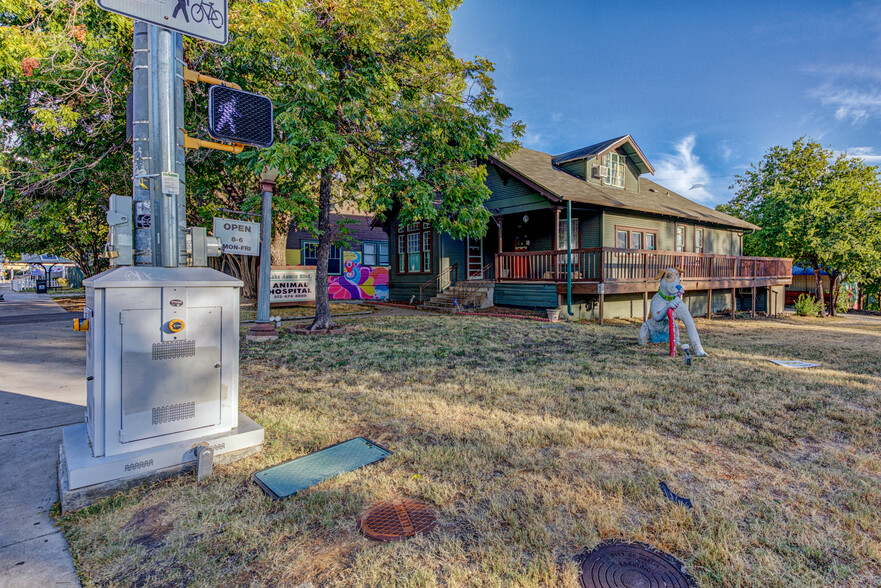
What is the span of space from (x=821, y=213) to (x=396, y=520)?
85.5 ft

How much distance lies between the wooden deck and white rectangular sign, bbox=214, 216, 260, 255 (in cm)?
899

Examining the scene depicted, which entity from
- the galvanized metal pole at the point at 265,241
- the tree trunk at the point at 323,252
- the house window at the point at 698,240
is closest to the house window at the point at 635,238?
the house window at the point at 698,240

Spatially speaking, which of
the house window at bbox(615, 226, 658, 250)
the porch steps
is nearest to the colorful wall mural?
the porch steps

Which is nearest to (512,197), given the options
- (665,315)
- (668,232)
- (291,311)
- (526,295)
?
(526,295)

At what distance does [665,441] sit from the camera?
3.67 meters

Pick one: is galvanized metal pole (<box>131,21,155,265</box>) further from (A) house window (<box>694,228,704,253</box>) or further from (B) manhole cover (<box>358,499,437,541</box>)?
(A) house window (<box>694,228,704,253</box>)

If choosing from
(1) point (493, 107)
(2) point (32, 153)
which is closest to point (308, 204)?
(1) point (493, 107)

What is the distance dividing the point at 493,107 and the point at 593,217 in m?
6.97

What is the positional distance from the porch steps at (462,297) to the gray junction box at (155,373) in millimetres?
11780

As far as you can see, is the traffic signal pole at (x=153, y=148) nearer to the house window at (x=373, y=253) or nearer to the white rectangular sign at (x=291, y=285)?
the white rectangular sign at (x=291, y=285)

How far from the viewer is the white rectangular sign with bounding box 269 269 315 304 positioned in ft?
44.0

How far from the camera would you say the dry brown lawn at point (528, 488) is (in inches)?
84.5

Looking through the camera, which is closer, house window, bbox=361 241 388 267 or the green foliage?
the green foliage

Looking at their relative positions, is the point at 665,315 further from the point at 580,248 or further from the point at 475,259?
the point at 475,259
